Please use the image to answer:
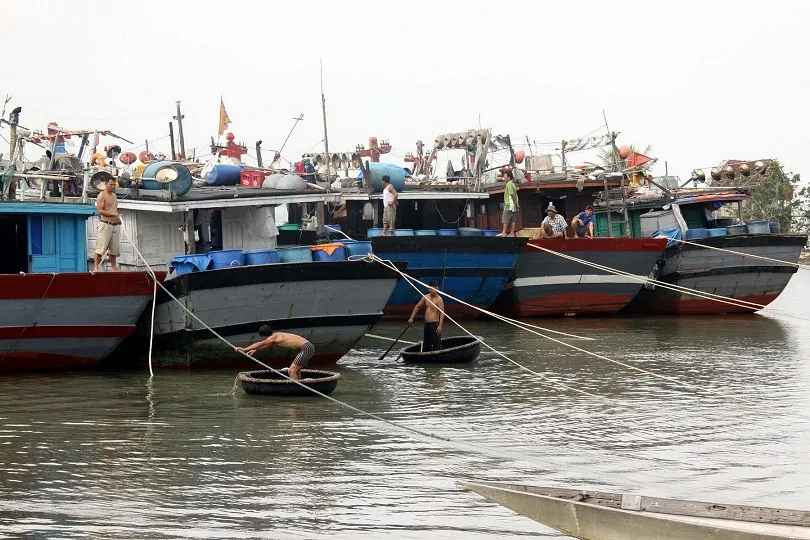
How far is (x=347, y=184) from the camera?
27000 mm

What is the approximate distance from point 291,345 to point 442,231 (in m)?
9.37

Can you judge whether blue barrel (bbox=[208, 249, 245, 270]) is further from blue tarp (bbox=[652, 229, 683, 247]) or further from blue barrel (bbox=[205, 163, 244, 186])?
blue tarp (bbox=[652, 229, 683, 247])

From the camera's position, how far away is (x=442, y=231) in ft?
78.1

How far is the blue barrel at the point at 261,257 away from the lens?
1652cm

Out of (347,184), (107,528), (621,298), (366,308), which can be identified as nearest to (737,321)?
(621,298)

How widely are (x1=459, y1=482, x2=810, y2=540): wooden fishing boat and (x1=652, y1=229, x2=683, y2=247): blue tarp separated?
19.0m

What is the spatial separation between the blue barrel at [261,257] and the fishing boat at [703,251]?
11.9 metres

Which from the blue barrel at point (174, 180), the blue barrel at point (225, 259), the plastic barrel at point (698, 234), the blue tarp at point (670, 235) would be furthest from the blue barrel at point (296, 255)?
the plastic barrel at point (698, 234)

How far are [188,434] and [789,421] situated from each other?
22.6 ft

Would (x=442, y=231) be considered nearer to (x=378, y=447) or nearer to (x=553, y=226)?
(x=553, y=226)

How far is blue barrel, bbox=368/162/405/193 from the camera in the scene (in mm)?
26516

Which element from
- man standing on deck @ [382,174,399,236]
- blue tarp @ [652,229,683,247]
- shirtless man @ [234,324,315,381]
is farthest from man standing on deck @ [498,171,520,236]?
shirtless man @ [234,324,315,381]

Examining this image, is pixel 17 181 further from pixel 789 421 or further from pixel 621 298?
pixel 621 298

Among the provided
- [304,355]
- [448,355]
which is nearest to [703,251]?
[448,355]
